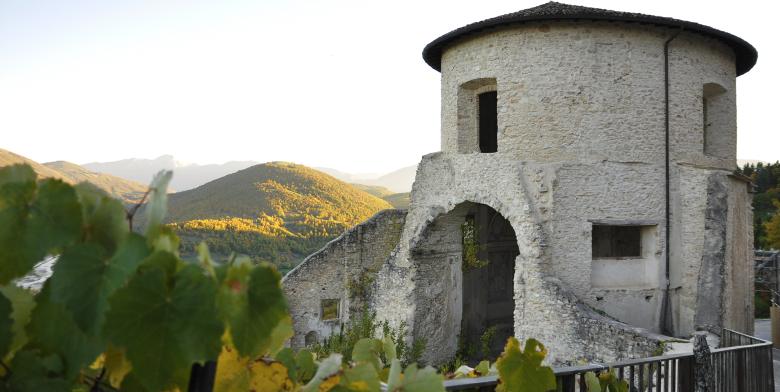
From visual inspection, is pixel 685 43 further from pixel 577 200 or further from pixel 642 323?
pixel 642 323

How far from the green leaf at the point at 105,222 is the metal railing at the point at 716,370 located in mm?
2463

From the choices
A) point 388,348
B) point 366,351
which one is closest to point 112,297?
point 366,351

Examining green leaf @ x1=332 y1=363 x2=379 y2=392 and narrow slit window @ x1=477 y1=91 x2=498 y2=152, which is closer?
green leaf @ x1=332 y1=363 x2=379 y2=392

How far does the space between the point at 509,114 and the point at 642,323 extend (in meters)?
4.64

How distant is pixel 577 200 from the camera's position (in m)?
10.2

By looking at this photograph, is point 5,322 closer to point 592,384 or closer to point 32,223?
point 32,223

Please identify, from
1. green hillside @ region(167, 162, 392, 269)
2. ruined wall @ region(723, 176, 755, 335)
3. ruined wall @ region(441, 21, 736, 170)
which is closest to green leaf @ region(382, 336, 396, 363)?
ruined wall @ region(441, 21, 736, 170)

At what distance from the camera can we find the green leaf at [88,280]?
0.83 meters

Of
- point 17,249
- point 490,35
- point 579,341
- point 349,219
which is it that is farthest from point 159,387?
point 349,219

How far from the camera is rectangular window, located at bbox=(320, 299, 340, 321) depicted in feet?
46.5

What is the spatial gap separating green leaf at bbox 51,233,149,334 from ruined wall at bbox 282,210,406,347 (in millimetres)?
13147

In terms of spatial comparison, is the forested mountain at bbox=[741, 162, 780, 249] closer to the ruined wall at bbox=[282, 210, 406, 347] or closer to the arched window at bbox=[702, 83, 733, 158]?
the arched window at bbox=[702, 83, 733, 158]

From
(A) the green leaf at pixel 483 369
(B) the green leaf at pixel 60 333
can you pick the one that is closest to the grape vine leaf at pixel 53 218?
(B) the green leaf at pixel 60 333

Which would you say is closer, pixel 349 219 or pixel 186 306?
pixel 186 306
